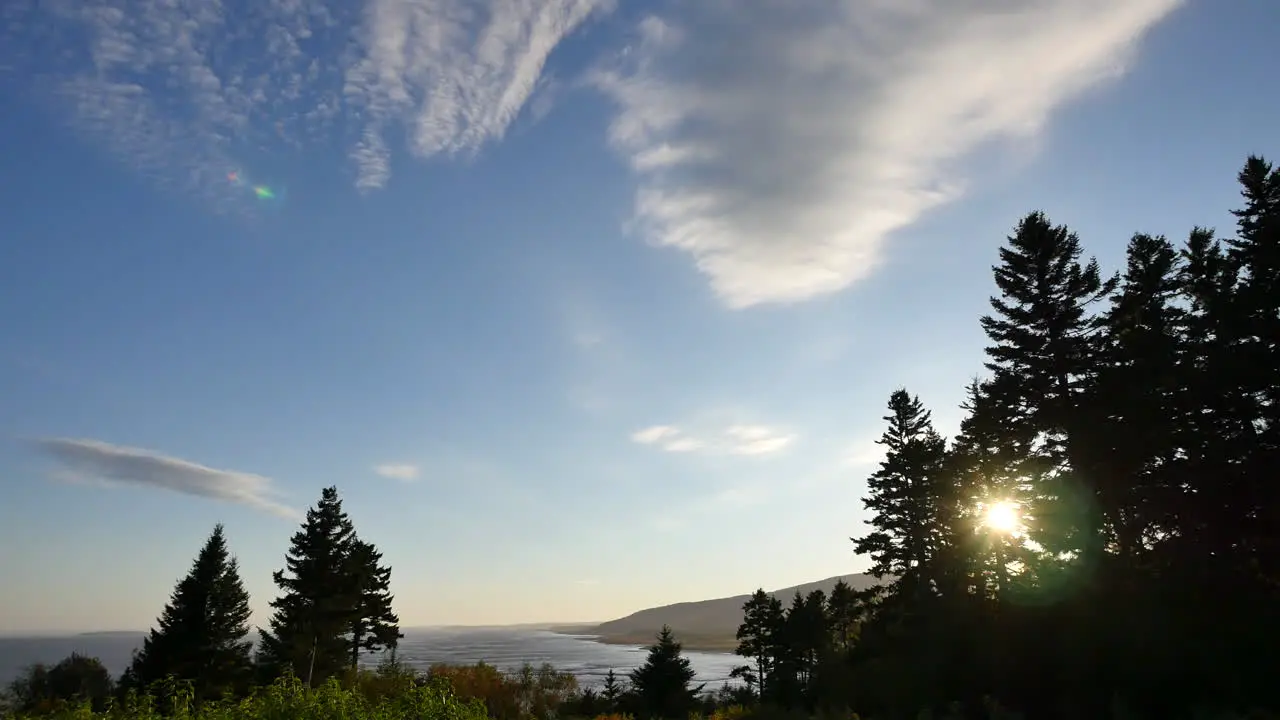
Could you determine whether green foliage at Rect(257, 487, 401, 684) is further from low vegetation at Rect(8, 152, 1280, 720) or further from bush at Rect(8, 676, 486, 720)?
bush at Rect(8, 676, 486, 720)

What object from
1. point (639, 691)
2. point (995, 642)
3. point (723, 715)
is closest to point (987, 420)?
point (995, 642)

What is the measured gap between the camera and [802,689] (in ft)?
89.4

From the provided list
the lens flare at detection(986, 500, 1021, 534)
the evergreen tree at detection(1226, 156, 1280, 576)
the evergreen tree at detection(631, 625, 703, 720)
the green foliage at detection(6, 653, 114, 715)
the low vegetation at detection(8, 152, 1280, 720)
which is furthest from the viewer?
the green foliage at detection(6, 653, 114, 715)

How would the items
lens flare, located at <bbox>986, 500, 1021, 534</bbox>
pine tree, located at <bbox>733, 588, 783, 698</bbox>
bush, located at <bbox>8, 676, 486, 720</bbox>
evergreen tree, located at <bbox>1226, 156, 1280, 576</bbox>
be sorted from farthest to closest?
pine tree, located at <bbox>733, 588, 783, 698</bbox>, lens flare, located at <bbox>986, 500, 1021, 534</bbox>, evergreen tree, located at <bbox>1226, 156, 1280, 576</bbox>, bush, located at <bbox>8, 676, 486, 720</bbox>

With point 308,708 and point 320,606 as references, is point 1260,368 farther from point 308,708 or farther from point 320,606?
point 320,606

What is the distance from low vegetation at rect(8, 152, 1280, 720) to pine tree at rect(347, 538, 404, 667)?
6.78 meters

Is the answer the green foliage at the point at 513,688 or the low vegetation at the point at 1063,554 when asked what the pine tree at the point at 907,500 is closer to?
the low vegetation at the point at 1063,554

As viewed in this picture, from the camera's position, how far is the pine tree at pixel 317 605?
39125 mm

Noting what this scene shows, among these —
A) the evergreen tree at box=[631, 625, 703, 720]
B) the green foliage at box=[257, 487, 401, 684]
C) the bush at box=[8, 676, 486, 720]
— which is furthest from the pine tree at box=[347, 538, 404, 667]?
the bush at box=[8, 676, 486, 720]

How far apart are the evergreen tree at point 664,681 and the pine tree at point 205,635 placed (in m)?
21.6

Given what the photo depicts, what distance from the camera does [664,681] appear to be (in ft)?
124

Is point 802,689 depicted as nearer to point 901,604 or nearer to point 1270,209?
point 901,604

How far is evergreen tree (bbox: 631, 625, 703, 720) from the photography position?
3603 centimetres

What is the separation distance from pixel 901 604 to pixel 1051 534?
11270 mm
